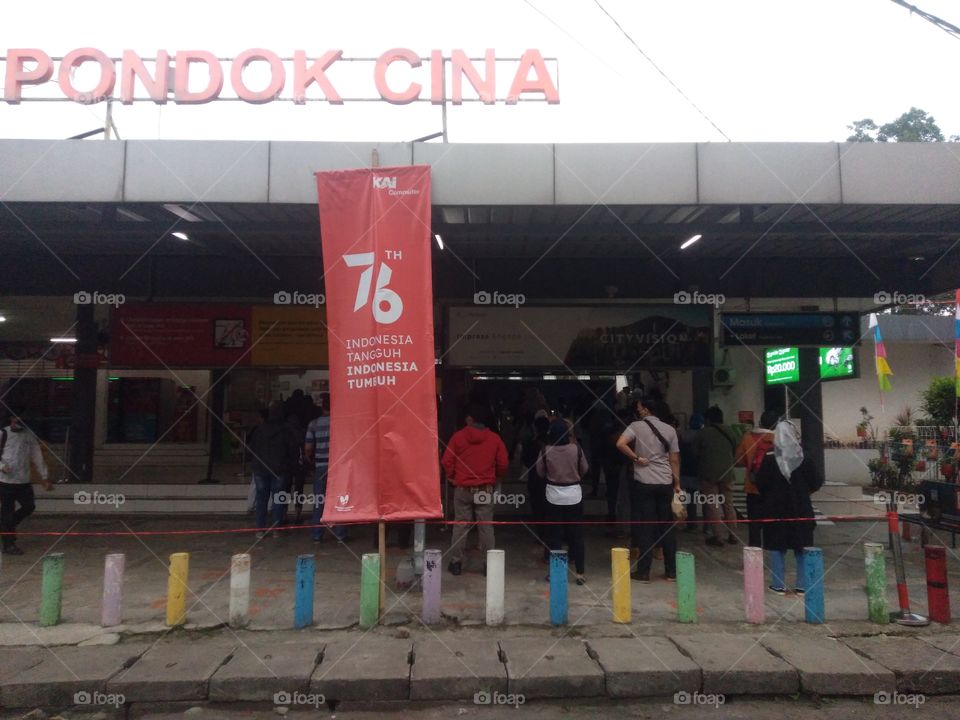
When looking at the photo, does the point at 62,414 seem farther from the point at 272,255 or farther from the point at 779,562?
the point at 779,562

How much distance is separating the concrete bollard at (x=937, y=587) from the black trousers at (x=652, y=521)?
2364 mm

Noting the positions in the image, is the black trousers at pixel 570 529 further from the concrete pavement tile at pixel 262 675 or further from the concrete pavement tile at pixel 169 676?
the concrete pavement tile at pixel 169 676

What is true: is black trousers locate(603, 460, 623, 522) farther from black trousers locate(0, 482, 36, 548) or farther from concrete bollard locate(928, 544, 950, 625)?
black trousers locate(0, 482, 36, 548)

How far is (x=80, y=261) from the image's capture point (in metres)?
10.9

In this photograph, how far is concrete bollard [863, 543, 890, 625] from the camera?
6035mm

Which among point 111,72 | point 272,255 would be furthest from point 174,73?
point 272,255

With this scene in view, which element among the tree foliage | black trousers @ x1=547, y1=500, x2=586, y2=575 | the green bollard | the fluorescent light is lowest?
the green bollard

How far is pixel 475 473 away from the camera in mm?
7309

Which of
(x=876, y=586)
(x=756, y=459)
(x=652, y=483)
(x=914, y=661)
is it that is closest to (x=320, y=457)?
(x=652, y=483)

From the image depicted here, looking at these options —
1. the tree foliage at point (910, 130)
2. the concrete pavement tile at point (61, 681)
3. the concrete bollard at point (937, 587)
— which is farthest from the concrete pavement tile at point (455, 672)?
the tree foliage at point (910, 130)

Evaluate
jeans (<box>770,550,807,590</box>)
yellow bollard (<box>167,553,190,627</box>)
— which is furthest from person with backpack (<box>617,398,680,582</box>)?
yellow bollard (<box>167,553,190,627</box>)

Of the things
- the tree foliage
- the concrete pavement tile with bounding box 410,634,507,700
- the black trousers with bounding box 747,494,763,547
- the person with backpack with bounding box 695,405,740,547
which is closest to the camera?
the concrete pavement tile with bounding box 410,634,507,700

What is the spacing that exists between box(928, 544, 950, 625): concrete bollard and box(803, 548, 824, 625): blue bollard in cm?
102

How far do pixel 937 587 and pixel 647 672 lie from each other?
326 cm
